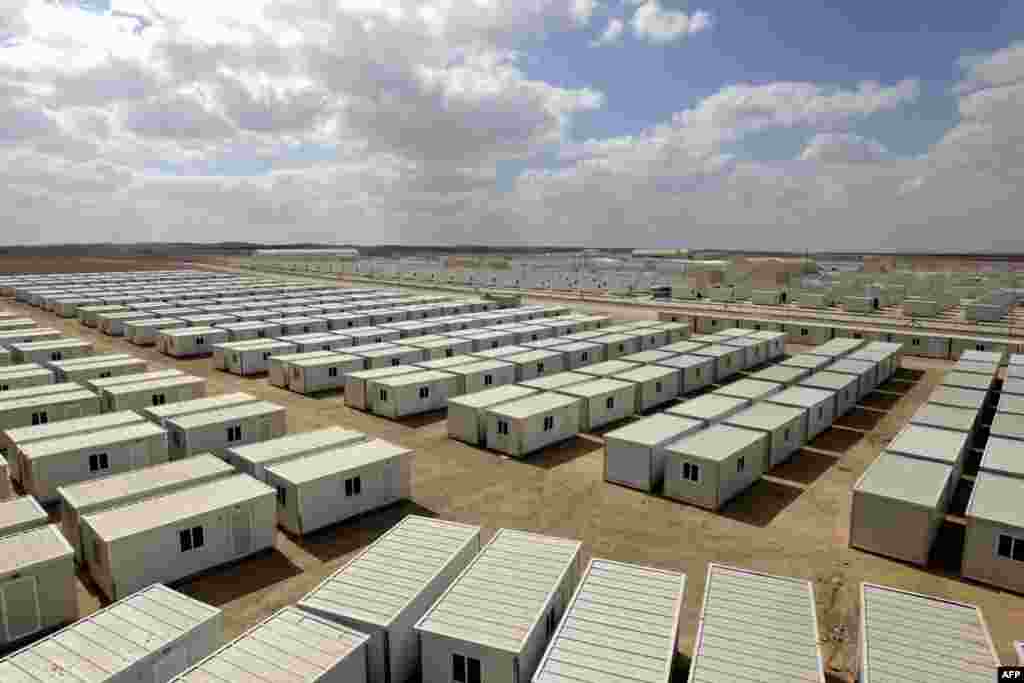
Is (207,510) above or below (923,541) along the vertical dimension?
above

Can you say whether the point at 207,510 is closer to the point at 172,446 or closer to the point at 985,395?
the point at 172,446

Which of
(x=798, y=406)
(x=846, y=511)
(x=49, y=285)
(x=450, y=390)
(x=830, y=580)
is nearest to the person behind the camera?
(x=830, y=580)

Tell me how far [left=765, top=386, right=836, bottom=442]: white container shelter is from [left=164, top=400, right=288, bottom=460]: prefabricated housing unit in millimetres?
26965

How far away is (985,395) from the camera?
38.1m

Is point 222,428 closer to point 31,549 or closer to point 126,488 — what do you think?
point 126,488

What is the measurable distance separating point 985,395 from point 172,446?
44.6 m

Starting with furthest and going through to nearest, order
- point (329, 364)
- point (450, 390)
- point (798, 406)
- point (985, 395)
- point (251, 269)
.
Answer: point (251, 269) < point (329, 364) < point (450, 390) < point (985, 395) < point (798, 406)

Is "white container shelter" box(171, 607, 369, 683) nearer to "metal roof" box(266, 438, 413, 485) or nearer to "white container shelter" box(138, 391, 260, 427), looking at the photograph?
"metal roof" box(266, 438, 413, 485)

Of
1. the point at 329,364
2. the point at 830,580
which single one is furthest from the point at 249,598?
the point at 329,364

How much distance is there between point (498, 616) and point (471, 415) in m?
19.2

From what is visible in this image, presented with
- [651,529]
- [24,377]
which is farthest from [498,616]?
[24,377]

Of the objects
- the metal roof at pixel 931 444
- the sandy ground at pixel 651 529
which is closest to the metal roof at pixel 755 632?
the sandy ground at pixel 651 529

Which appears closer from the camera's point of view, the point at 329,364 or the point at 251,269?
the point at 329,364

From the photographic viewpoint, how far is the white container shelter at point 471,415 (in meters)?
33.8
